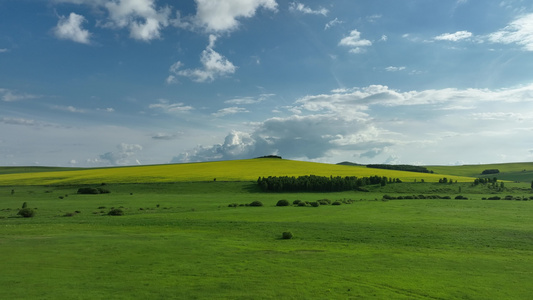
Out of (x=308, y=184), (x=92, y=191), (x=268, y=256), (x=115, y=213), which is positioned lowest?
(x=268, y=256)

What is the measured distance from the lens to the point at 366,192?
95.2 metres

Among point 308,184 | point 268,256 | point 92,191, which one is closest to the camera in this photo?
point 268,256

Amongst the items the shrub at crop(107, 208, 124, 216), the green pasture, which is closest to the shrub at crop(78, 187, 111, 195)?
the green pasture

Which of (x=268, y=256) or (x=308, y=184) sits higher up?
(x=308, y=184)

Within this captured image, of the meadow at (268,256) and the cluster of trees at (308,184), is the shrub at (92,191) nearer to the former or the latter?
the meadow at (268,256)

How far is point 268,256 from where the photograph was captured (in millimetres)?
26547

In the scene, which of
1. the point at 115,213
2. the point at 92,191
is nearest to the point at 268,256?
the point at 115,213

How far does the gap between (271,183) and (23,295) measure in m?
80.9

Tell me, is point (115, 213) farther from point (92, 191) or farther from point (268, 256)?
point (92, 191)

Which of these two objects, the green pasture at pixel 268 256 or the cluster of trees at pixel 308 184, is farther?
the cluster of trees at pixel 308 184

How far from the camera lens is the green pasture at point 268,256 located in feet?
62.0

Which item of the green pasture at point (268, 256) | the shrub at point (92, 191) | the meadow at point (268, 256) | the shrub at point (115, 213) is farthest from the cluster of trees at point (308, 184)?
the shrub at point (115, 213)

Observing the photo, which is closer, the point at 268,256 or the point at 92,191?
the point at 268,256

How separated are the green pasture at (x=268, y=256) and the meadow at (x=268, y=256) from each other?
0.09m
